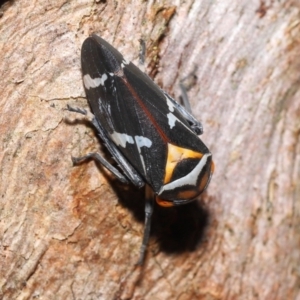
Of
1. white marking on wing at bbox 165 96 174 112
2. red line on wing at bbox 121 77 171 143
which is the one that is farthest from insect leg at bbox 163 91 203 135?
red line on wing at bbox 121 77 171 143

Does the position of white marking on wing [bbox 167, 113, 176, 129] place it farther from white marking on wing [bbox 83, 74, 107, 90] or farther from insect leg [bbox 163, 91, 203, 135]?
white marking on wing [bbox 83, 74, 107, 90]

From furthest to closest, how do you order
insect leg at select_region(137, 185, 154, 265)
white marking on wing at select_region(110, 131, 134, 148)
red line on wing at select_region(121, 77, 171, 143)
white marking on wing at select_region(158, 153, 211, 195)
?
insect leg at select_region(137, 185, 154, 265), white marking on wing at select_region(158, 153, 211, 195), white marking on wing at select_region(110, 131, 134, 148), red line on wing at select_region(121, 77, 171, 143)

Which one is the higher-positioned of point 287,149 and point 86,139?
point 86,139

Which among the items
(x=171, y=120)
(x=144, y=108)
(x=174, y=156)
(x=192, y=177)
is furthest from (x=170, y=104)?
(x=192, y=177)

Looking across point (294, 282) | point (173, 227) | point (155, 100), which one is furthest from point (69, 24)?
point (294, 282)

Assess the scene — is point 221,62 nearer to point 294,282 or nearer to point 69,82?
point 69,82

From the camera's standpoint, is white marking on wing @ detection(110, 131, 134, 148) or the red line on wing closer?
the red line on wing
